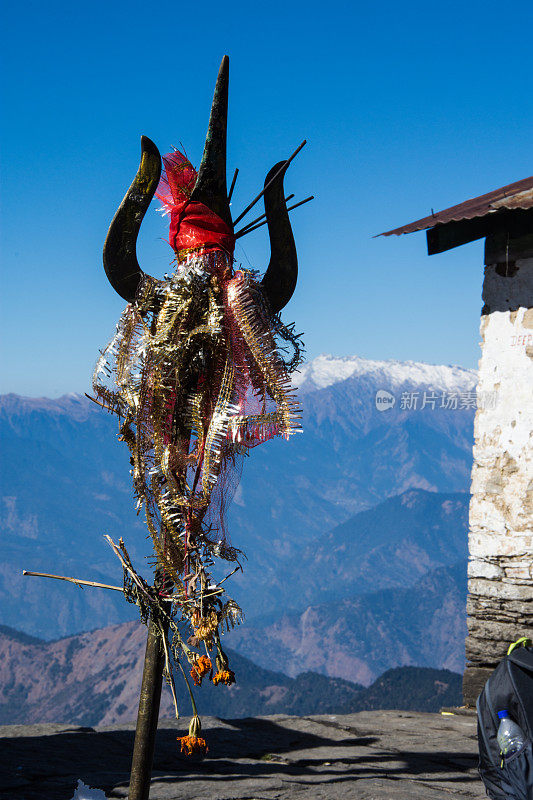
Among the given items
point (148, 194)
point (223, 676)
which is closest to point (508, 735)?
point (223, 676)

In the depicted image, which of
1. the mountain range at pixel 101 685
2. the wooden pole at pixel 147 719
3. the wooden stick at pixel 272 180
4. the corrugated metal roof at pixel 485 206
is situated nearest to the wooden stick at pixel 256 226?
the wooden stick at pixel 272 180

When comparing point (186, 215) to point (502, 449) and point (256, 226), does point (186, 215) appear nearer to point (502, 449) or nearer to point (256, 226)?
point (256, 226)

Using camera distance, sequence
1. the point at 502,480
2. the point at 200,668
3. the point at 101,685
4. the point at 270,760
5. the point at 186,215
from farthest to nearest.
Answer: the point at 101,685
the point at 502,480
the point at 270,760
the point at 186,215
the point at 200,668

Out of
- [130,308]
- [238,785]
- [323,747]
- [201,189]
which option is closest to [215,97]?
[201,189]

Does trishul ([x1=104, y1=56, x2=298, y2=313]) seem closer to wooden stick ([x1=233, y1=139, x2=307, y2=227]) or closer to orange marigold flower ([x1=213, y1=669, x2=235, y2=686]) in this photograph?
wooden stick ([x1=233, y1=139, x2=307, y2=227])

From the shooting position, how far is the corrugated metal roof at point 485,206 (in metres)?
5.99

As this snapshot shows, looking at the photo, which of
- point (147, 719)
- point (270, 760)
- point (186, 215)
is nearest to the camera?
point (147, 719)

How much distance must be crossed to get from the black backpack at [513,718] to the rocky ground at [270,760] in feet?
1.62

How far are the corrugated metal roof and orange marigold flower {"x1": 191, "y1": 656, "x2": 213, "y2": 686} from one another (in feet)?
14.5

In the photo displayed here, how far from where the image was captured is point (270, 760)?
442 centimetres

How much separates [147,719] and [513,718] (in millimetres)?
1487

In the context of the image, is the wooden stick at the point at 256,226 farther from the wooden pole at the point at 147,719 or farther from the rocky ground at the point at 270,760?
the rocky ground at the point at 270,760

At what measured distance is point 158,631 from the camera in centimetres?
296

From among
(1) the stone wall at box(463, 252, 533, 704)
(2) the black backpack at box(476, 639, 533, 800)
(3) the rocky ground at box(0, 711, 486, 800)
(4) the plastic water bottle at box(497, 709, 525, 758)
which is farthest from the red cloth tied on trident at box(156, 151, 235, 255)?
(1) the stone wall at box(463, 252, 533, 704)
